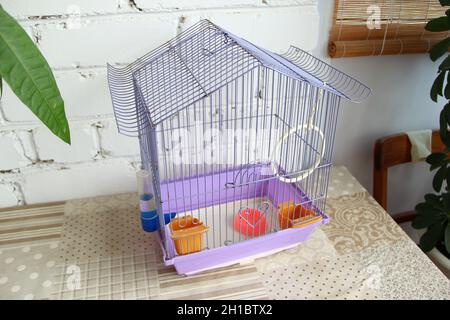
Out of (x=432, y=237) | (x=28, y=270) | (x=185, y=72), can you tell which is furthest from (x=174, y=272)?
(x=432, y=237)

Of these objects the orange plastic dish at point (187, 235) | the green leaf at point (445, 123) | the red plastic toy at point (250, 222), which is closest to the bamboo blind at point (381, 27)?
the green leaf at point (445, 123)

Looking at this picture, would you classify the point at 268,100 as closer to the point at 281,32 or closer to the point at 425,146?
the point at 281,32

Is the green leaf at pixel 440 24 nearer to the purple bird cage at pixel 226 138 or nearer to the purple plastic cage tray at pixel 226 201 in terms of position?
the purple bird cage at pixel 226 138

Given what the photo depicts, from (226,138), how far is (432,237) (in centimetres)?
64

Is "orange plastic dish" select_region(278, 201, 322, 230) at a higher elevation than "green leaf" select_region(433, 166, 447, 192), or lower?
higher

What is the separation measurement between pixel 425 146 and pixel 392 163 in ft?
0.39

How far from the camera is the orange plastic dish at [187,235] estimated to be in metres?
0.82

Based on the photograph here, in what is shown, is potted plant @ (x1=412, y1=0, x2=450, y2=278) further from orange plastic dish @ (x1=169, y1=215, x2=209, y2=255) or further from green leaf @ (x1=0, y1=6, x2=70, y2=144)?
green leaf @ (x1=0, y1=6, x2=70, y2=144)

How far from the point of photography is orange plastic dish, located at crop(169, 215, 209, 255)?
0.82m

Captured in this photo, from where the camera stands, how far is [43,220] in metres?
1.03

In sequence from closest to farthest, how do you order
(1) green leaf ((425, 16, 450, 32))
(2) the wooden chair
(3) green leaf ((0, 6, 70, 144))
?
(3) green leaf ((0, 6, 70, 144)) < (1) green leaf ((425, 16, 450, 32)) < (2) the wooden chair

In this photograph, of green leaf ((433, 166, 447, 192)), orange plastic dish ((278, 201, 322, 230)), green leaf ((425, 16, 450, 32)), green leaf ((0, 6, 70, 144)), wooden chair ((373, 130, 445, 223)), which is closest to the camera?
green leaf ((0, 6, 70, 144))

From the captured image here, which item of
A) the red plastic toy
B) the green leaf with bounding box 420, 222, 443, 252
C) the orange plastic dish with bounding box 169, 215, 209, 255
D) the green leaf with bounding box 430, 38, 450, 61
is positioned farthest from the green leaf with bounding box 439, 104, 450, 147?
the orange plastic dish with bounding box 169, 215, 209, 255
